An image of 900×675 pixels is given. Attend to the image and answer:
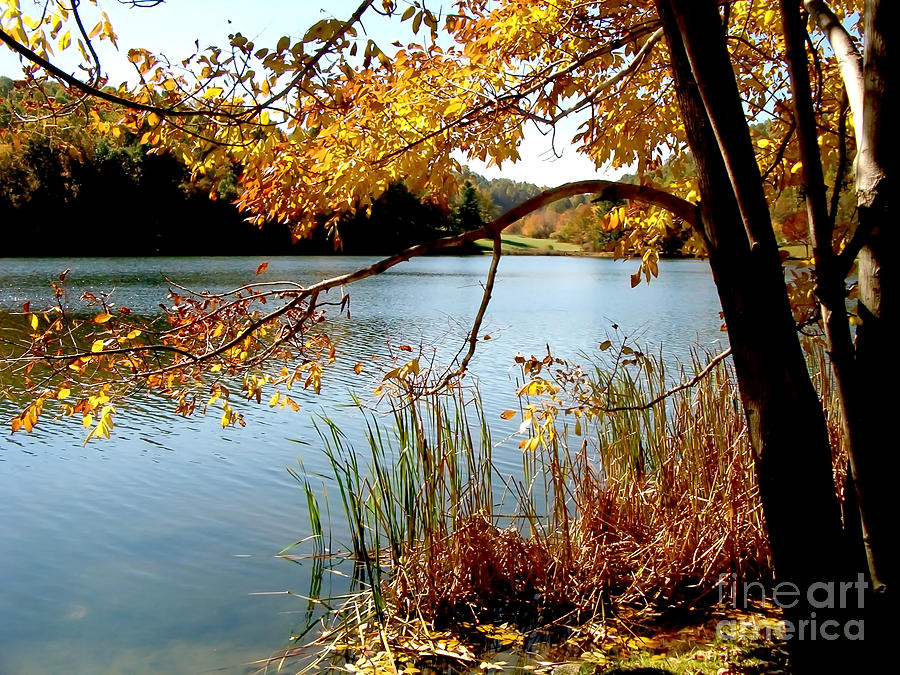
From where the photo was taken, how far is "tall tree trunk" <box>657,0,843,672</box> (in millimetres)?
2219

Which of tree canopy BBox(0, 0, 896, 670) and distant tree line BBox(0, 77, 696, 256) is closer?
tree canopy BBox(0, 0, 896, 670)

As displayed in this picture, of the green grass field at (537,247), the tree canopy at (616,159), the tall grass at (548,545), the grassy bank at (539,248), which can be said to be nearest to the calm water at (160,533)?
the tall grass at (548,545)

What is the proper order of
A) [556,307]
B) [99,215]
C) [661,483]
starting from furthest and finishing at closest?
[99,215]
[556,307]
[661,483]

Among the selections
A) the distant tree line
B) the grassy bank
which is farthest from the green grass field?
the distant tree line

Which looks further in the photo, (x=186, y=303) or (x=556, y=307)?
(x=556, y=307)

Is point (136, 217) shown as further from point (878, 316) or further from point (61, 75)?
point (878, 316)

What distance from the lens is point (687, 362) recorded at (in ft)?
36.1

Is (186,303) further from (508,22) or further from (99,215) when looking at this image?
(99,215)

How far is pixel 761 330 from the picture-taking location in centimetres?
222

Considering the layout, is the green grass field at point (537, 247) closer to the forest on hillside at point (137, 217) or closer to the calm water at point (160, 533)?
the forest on hillside at point (137, 217)

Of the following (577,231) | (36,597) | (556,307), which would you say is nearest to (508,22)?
(36,597)

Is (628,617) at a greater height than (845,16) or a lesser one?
lesser

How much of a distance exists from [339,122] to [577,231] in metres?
53.8

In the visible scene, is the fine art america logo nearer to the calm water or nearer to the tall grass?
the tall grass
